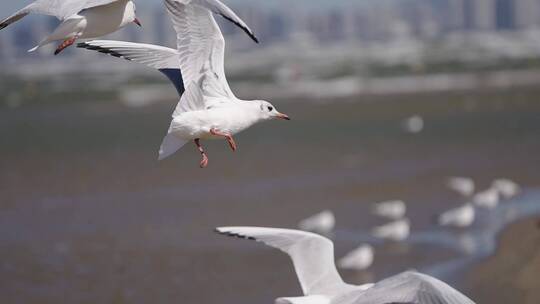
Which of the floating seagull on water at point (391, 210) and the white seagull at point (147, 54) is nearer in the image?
the white seagull at point (147, 54)

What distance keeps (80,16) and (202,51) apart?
2.63ft

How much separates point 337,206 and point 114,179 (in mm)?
4838

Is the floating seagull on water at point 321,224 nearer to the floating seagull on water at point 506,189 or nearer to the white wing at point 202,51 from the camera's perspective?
the floating seagull on water at point 506,189

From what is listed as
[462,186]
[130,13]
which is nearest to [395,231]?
[462,186]

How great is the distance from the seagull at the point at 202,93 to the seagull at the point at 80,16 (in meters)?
0.30

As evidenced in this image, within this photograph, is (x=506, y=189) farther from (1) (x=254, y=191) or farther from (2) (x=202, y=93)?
(2) (x=202, y=93)

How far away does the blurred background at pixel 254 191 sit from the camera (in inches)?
475

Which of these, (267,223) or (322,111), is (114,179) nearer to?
(267,223)

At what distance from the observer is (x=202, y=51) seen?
673 centimetres

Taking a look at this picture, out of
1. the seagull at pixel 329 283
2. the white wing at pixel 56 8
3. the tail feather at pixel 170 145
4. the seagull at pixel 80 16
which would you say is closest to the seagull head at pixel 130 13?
A: the seagull at pixel 80 16

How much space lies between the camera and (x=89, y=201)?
1695 cm

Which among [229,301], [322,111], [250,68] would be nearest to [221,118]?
[229,301]

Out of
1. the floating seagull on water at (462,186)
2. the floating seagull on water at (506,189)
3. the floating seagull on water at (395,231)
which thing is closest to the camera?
the floating seagull on water at (395,231)

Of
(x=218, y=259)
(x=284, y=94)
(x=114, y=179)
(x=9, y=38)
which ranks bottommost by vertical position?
(x=9, y=38)
